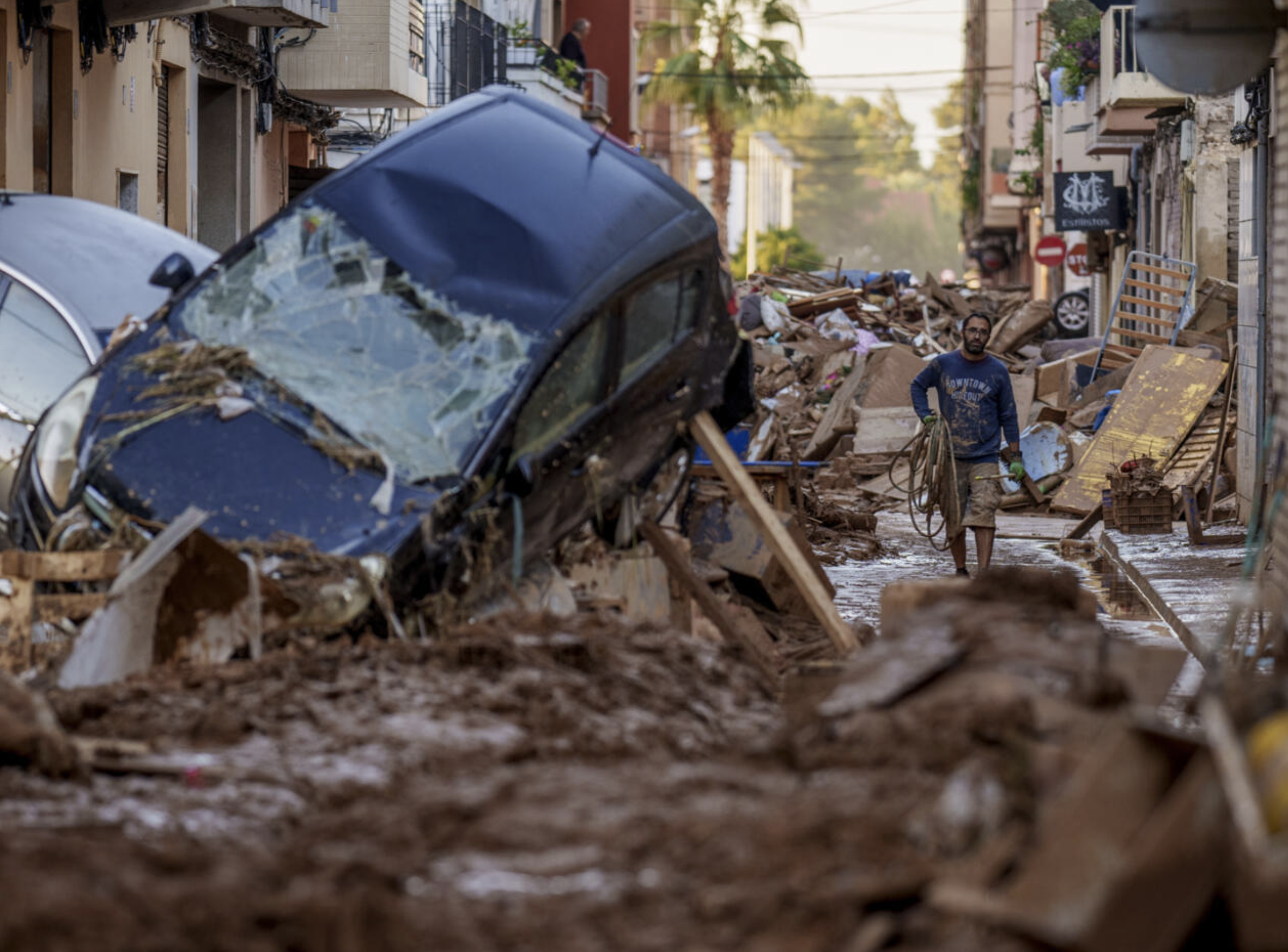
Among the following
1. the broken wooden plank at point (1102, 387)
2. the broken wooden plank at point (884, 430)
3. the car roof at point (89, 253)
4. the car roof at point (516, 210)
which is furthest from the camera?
the broken wooden plank at point (1102, 387)

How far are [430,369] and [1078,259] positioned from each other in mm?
38176

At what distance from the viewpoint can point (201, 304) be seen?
795cm

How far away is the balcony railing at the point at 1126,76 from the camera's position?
2673 centimetres

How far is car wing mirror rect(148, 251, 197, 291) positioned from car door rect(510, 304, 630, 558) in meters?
2.13

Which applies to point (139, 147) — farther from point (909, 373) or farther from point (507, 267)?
point (507, 267)

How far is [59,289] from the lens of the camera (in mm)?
9633

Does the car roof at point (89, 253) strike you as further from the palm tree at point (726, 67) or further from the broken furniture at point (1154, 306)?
the palm tree at point (726, 67)

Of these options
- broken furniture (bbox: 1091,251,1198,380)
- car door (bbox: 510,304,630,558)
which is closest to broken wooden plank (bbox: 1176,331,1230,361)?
broken furniture (bbox: 1091,251,1198,380)

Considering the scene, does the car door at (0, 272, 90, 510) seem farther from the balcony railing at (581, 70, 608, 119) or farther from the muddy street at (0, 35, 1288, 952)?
the balcony railing at (581, 70, 608, 119)

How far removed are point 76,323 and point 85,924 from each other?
6171mm

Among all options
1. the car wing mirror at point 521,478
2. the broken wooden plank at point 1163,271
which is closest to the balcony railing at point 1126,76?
the broken wooden plank at point 1163,271

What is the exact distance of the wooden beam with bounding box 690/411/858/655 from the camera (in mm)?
7785

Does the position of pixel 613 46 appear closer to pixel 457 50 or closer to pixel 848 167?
pixel 457 50

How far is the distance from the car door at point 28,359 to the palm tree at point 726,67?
4484 centimetres
